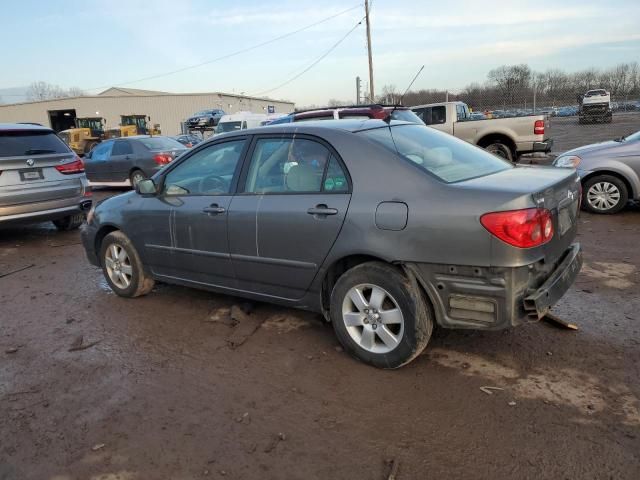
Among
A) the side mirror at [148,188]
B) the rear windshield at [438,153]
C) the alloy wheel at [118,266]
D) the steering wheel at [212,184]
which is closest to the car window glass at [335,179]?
the rear windshield at [438,153]

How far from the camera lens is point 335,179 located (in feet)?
11.7

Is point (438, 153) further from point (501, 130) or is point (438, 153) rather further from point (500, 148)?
point (500, 148)

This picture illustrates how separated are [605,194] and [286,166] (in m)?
6.12

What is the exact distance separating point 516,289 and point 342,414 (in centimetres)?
126

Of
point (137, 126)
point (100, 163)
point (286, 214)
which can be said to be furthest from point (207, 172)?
point (137, 126)

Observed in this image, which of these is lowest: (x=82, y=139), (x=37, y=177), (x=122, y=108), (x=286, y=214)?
(x=286, y=214)

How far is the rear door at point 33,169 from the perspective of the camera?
284 inches

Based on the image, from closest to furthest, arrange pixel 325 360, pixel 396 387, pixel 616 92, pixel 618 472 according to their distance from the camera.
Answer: pixel 618 472
pixel 396 387
pixel 325 360
pixel 616 92

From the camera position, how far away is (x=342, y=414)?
9.78 feet

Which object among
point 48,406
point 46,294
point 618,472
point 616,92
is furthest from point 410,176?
point 616,92

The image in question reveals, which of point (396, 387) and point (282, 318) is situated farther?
point (282, 318)

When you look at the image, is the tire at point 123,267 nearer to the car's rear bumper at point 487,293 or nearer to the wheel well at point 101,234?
the wheel well at point 101,234

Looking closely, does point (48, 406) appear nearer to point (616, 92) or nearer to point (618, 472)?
point (618, 472)

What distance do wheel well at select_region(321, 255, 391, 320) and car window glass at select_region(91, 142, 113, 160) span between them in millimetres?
12550
